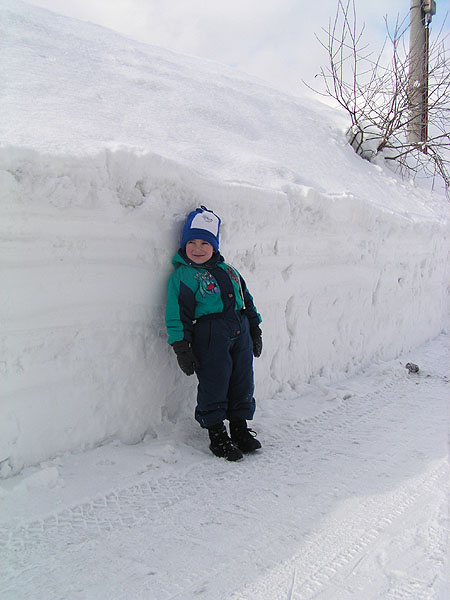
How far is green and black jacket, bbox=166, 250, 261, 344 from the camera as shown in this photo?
282 cm

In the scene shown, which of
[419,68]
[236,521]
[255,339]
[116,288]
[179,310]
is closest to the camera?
[236,521]

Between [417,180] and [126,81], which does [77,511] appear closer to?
[126,81]

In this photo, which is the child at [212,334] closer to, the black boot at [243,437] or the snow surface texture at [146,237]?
the black boot at [243,437]

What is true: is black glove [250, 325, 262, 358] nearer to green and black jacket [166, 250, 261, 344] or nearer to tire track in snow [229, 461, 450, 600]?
green and black jacket [166, 250, 261, 344]

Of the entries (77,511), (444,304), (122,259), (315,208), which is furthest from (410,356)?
(77,511)

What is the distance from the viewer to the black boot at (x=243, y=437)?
295 cm

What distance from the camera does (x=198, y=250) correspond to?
2.96 meters

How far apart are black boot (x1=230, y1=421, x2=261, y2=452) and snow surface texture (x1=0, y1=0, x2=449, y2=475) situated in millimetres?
326

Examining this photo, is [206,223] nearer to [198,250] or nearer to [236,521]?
[198,250]

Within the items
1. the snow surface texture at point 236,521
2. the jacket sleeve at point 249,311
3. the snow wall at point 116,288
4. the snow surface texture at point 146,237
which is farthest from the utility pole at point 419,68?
the snow surface texture at point 236,521

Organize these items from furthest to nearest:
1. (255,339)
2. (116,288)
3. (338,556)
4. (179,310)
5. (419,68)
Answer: (419,68) → (255,339) → (179,310) → (116,288) → (338,556)

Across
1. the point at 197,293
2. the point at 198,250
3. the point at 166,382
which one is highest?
the point at 198,250

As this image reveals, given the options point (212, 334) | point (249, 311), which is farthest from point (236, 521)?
point (249, 311)

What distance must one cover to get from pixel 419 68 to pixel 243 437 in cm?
748
